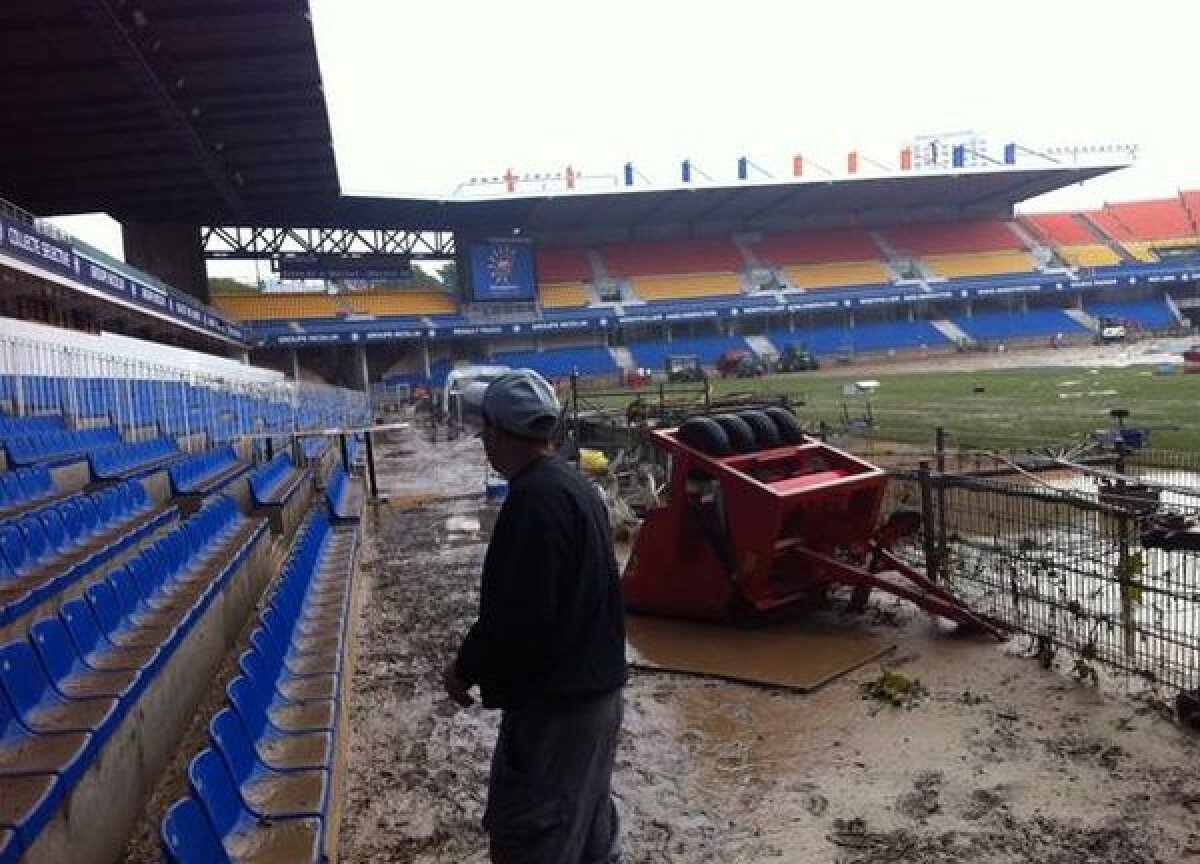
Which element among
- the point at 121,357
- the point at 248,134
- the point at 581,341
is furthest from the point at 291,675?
the point at 581,341

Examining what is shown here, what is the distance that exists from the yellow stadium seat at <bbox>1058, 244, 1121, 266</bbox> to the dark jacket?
6398cm

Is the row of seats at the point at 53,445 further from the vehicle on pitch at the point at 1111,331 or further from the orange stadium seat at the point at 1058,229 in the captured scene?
the orange stadium seat at the point at 1058,229

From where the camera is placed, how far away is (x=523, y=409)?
258 cm

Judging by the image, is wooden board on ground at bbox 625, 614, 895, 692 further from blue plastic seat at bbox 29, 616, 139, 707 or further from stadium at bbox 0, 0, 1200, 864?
blue plastic seat at bbox 29, 616, 139, 707

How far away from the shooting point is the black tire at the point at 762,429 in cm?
723

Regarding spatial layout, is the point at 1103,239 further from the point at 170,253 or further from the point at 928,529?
the point at 928,529

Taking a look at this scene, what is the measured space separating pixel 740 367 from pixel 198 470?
36949mm

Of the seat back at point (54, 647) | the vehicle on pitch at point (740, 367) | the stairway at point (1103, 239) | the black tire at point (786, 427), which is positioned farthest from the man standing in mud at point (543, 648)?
the stairway at point (1103, 239)

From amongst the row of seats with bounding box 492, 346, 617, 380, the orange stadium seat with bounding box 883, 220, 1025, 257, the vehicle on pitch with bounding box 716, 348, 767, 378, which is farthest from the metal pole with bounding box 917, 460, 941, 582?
the orange stadium seat with bounding box 883, 220, 1025, 257

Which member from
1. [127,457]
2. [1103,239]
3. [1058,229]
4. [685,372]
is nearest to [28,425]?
[127,457]

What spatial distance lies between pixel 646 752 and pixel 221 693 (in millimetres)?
2364

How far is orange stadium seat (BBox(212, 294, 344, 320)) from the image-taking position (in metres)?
45.8

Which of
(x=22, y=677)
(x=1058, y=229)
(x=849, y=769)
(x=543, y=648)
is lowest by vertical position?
(x=849, y=769)

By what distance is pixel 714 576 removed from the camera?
6.93 meters
